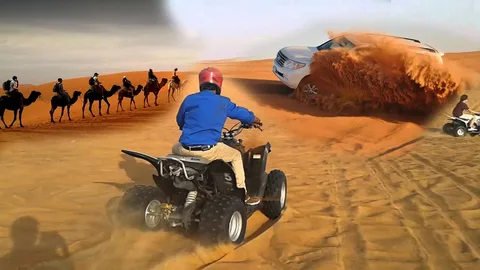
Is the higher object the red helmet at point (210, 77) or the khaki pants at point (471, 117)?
the red helmet at point (210, 77)

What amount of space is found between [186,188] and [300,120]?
928 centimetres

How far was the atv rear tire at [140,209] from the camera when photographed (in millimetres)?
4859

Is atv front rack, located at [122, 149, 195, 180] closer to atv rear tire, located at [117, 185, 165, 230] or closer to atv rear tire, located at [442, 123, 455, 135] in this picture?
atv rear tire, located at [117, 185, 165, 230]

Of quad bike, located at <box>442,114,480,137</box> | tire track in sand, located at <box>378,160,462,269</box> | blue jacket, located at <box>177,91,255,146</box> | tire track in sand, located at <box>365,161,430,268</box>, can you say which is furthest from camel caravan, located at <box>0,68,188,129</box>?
tire track in sand, located at <box>378,160,462,269</box>

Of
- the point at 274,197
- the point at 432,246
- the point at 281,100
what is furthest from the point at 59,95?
the point at 432,246

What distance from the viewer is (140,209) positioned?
4906 mm

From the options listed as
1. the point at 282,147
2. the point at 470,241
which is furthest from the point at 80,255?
the point at 282,147

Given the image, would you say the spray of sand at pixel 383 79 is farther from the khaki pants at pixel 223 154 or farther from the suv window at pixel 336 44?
the khaki pants at pixel 223 154

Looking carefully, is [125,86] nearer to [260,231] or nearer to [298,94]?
[298,94]

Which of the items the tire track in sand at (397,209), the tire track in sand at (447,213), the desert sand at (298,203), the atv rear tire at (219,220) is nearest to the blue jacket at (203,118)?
the atv rear tire at (219,220)

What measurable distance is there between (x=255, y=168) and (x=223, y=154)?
2.42 feet

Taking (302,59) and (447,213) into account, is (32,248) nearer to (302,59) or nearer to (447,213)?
(447,213)

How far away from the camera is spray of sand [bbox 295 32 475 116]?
12.4 m

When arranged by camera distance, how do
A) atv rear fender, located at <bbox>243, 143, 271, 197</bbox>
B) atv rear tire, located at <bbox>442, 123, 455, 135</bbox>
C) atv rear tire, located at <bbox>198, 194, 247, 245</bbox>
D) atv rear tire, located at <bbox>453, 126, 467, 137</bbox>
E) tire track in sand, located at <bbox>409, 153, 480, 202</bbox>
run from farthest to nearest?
atv rear tire, located at <bbox>442, 123, 455, 135</bbox> < atv rear tire, located at <bbox>453, 126, 467, 137</bbox> < tire track in sand, located at <bbox>409, 153, 480, 202</bbox> < atv rear fender, located at <bbox>243, 143, 271, 197</bbox> < atv rear tire, located at <bbox>198, 194, 247, 245</bbox>
